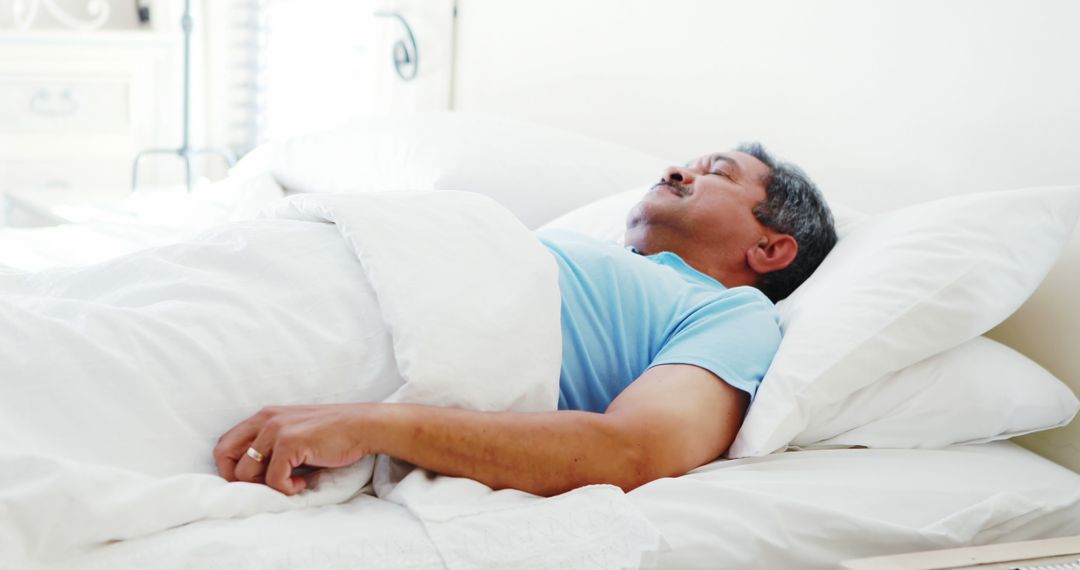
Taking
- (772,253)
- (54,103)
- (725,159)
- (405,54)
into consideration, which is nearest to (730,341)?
(772,253)

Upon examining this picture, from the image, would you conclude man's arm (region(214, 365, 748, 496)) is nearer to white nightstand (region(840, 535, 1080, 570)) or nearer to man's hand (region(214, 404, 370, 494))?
man's hand (region(214, 404, 370, 494))

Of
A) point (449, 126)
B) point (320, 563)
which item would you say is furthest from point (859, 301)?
point (449, 126)

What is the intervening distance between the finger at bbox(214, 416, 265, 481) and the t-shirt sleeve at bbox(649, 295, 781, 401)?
466 millimetres

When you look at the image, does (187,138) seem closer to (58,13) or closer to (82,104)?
(82,104)

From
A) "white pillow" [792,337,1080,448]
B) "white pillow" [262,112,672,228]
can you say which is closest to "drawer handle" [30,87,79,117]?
"white pillow" [262,112,672,228]

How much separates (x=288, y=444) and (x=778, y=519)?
1.52 ft

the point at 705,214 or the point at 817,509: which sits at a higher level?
the point at 705,214

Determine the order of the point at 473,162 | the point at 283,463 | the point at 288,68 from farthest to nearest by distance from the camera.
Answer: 1. the point at 288,68
2. the point at 473,162
3. the point at 283,463

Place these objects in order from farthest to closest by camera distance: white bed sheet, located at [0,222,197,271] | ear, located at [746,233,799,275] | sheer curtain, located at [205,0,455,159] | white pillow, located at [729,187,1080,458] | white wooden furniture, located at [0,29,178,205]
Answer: sheer curtain, located at [205,0,455,159] → white wooden furniture, located at [0,29,178,205] → white bed sheet, located at [0,222,197,271] → ear, located at [746,233,799,275] → white pillow, located at [729,187,1080,458]

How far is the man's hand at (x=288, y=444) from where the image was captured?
969mm

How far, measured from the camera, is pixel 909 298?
123 centimetres

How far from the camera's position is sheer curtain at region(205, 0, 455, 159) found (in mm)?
3184

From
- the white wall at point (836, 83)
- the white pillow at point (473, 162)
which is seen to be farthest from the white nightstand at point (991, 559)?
the white pillow at point (473, 162)

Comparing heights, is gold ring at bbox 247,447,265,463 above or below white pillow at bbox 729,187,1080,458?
below
